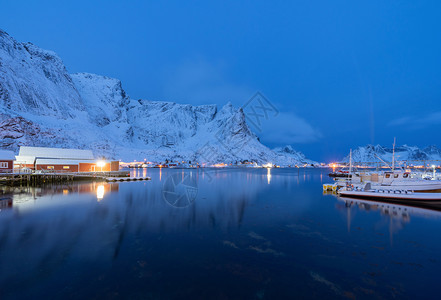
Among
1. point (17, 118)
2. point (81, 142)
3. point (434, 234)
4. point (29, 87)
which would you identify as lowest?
point (434, 234)

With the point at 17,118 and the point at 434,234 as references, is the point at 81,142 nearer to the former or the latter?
the point at 17,118

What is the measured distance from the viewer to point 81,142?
12875cm

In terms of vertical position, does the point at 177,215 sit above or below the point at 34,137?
below

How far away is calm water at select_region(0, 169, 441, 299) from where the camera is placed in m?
9.41

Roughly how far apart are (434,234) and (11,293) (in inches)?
1082

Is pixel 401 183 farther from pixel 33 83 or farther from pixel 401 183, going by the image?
pixel 33 83

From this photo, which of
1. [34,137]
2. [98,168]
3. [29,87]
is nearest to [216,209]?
[98,168]

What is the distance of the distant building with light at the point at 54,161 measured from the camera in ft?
190

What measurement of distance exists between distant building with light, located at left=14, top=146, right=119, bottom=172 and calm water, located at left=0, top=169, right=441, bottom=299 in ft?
139

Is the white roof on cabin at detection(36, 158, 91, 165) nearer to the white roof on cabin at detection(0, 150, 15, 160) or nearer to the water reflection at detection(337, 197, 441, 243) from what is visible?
the white roof on cabin at detection(0, 150, 15, 160)

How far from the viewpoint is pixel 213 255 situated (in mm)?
12969

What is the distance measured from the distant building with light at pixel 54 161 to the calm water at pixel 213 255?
139 ft

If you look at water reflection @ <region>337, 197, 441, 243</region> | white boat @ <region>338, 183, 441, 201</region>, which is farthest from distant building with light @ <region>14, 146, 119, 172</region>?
water reflection @ <region>337, 197, 441, 243</region>

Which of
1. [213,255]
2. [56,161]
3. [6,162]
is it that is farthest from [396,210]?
[6,162]
